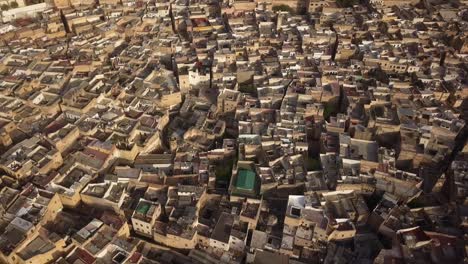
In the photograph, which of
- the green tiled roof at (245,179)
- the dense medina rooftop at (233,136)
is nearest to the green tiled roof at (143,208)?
the dense medina rooftop at (233,136)

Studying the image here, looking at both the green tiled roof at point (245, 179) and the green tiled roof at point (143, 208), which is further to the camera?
the green tiled roof at point (245, 179)

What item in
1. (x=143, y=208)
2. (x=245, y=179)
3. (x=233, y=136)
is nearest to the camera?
(x=143, y=208)

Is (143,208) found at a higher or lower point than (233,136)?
lower

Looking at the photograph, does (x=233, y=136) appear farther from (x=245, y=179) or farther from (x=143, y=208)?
(x=143, y=208)

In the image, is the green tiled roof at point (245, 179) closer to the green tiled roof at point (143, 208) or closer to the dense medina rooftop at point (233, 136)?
the dense medina rooftop at point (233, 136)

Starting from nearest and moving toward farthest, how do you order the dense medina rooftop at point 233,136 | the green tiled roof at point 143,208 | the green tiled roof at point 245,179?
1. the dense medina rooftop at point 233,136
2. the green tiled roof at point 143,208
3. the green tiled roof at point 245,179

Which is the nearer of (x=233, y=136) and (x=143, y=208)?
(x=143, y=208)

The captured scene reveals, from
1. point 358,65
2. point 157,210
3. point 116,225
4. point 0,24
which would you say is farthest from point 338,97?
point 0,24

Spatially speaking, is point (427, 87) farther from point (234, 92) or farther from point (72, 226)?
point (72, 226)

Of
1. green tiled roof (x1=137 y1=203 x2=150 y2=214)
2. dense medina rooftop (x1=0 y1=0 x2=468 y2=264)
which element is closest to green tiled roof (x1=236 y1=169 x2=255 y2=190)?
dense medina rooftop (x1=0 y1=0 x2=468 y2=264)

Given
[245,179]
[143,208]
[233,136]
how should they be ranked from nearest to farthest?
[143,208] → [245,179] → [233,136]

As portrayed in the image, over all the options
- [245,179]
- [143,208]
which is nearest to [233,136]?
[245,179]
